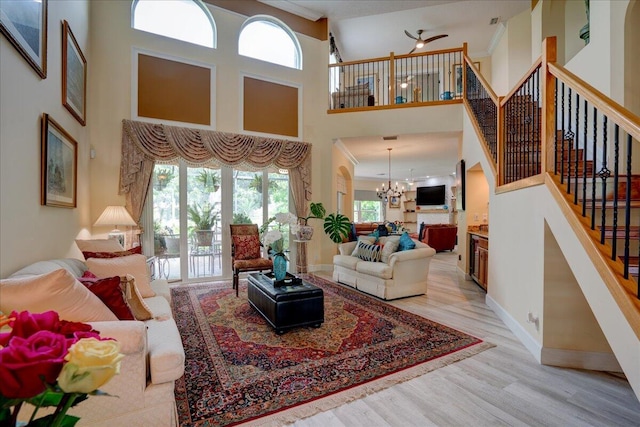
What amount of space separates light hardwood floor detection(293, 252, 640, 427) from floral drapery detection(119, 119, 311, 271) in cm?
404

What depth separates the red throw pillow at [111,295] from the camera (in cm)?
187

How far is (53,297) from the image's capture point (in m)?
1.57

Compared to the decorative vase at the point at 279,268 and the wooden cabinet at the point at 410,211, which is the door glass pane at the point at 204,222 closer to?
the decorative vase at the point at 279,268

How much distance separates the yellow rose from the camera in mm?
476

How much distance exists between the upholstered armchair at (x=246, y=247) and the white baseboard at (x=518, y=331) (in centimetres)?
307

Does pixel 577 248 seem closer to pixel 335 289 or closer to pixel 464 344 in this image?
pixel 464 344

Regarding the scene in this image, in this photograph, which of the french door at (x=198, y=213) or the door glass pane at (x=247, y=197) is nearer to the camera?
the french door at (x=198, y=213)

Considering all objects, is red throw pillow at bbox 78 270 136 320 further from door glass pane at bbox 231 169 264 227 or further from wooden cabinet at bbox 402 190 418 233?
wooden cabinet at bbox 402 190 418 233

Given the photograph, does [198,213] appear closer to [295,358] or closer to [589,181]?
[295,358]

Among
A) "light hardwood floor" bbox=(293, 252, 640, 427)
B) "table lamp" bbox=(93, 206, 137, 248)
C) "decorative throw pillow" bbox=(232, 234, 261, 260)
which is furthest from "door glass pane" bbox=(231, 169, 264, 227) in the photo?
"light hardwood floor" bbox=(293, 252, 640, 427)

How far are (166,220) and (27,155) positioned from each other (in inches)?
115

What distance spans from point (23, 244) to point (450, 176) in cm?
1281

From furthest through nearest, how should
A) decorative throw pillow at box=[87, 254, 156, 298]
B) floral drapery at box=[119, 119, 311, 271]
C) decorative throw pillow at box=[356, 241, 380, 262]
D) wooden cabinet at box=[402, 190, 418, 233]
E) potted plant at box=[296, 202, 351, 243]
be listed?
1. wooden cabinet at box=[402, 190, 418, 233]
2. potted plant at box=[296, 202, 351, 243]
3. floral drapery at box=[119, 119, 311, 271]
4. decorative throw pillow at box=[356, 241, 380, 262]
5. decorative throw pillow at box=[87, 254, 156, 298]

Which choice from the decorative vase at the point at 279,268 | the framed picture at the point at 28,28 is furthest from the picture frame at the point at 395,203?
the framed picture at the point at 28,28
